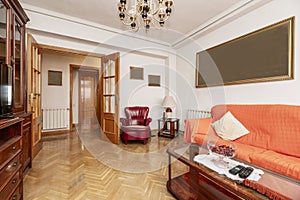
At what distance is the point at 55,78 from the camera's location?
489 centimetres

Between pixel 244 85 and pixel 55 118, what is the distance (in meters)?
5.10

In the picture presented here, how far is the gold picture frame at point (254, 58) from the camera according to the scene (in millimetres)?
2344

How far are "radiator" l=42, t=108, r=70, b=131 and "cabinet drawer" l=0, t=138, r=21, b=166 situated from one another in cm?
373

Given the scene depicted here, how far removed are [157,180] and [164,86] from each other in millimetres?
3420

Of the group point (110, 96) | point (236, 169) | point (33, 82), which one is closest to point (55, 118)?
point (110, 96)

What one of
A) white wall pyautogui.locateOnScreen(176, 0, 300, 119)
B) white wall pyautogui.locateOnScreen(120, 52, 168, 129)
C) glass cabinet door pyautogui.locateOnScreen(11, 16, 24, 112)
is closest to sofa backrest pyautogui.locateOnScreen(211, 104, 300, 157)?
white wall pyautogui.locateOnScreen(176, 0, 300, 119)

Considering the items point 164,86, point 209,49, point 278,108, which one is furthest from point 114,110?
point 278,108

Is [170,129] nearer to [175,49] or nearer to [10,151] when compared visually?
[175,49]

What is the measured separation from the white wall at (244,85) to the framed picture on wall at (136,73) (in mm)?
1225

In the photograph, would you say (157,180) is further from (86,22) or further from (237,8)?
(86,22)

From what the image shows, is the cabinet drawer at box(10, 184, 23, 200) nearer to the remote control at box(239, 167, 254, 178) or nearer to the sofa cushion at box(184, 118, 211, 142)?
the remote control at box(239, 167, 254, 178)

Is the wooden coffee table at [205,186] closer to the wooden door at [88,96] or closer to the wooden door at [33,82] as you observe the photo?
the wooden door at [33,82]

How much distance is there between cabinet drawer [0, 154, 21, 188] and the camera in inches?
43.5

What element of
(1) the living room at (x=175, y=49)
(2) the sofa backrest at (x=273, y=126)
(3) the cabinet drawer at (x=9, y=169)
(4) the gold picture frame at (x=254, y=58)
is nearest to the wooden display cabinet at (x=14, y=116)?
(3) the cabinet drawer at (x=9, y=169)
